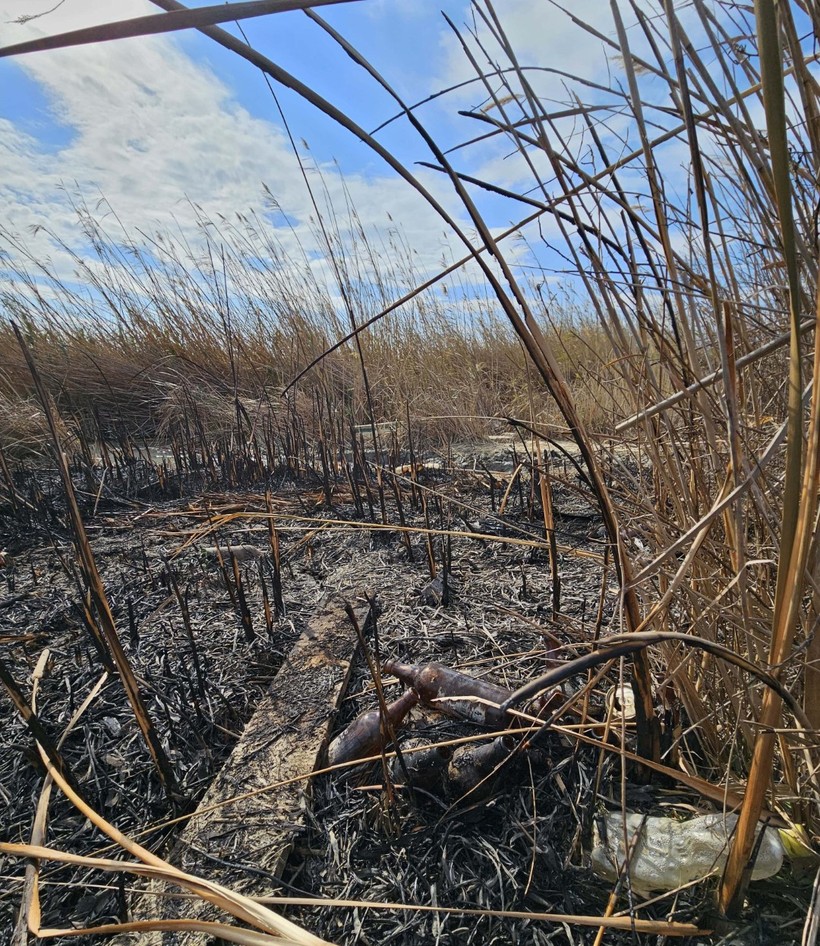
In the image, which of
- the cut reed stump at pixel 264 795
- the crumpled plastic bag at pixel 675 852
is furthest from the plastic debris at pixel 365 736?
the crumpled plastic bag at pixel 675 852

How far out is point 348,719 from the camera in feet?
4.01

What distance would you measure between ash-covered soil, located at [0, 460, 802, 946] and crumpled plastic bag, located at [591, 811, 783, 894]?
0.03 m

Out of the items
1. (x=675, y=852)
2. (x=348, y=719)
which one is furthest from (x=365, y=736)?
(x=675, y=852)

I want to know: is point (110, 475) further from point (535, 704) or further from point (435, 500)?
point (535, 704)

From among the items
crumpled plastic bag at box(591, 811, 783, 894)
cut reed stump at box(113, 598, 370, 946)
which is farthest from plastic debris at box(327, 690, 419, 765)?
crumpled plastic bag at box(591, 811, 783, 894)

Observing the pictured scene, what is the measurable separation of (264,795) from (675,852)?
2.31 ft

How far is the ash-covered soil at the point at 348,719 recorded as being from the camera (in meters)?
0.85

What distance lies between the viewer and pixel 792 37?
0.59m

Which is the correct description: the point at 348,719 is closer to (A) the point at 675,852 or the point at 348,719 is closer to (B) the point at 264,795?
(B) the point at 264,795

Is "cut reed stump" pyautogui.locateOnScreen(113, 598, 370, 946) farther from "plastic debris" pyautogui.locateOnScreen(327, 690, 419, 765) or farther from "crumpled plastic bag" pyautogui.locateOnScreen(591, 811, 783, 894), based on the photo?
"crumpled plastic bag" pyautogui.locateOnScreen(591, 811, 783, 894)

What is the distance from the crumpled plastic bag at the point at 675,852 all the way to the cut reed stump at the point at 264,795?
475 millimetres

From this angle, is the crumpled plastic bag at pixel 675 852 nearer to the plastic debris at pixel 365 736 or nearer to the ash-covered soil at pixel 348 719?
the ash-covered soil at pixel 348 719

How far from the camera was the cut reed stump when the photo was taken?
865mm

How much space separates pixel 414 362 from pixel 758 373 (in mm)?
4704
